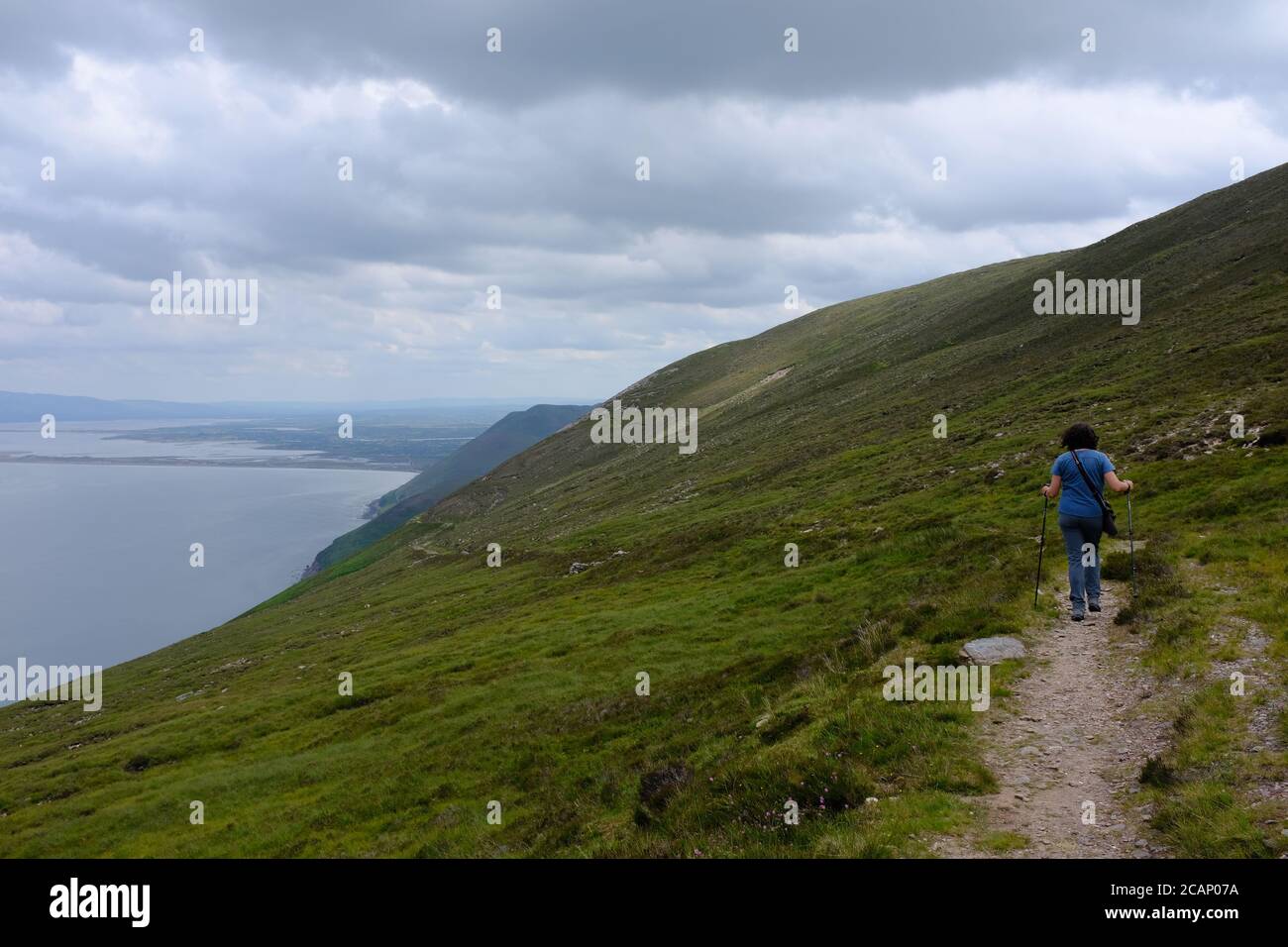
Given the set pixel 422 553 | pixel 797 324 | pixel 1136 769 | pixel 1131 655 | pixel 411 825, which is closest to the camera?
pixel 1136 769

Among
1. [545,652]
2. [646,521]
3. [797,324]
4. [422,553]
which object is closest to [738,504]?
[646,521]

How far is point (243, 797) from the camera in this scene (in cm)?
2462

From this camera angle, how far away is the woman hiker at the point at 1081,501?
14.5m

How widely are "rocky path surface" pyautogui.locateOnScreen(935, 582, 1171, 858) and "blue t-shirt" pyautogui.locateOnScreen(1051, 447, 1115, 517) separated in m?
2.33

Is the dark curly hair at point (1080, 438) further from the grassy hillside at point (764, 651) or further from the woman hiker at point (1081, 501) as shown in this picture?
the grassy hillside at point (764, 651)

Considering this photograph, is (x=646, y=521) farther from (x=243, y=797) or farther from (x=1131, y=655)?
(x=1131, y=655)

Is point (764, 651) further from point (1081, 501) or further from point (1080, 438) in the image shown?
point (1080, 438)

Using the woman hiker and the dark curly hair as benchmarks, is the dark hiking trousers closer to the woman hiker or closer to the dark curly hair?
the woman hiker

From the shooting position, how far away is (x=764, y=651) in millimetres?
21703

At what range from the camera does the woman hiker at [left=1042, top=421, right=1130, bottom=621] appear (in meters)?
14.5

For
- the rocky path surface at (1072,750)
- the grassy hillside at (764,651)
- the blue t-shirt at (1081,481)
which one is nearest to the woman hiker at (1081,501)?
the blue t-shirt at (1081,481)

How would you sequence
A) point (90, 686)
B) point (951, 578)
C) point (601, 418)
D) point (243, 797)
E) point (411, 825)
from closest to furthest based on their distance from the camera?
point (411, 825)
point (951, 578)
point (243, 797)
point (90, 686)
point (601, 418)
